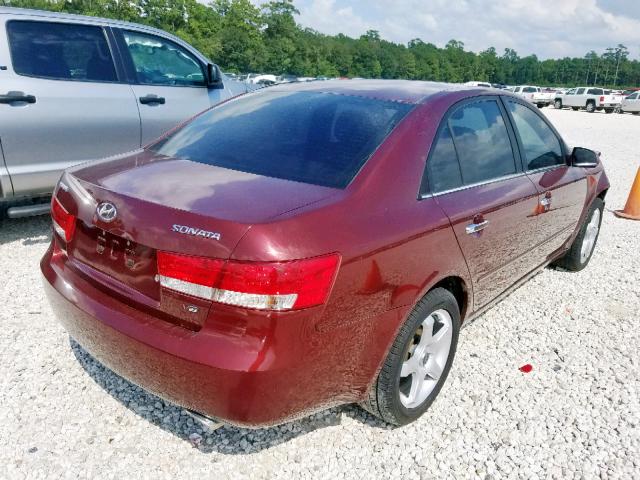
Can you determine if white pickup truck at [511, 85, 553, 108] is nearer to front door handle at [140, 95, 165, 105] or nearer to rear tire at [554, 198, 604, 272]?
rear tire at [554, 198, 604, 272]

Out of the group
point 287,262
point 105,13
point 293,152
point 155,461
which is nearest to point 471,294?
point 293,152

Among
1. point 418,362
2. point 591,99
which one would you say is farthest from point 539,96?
point 418,362

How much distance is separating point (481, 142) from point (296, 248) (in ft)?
5.30

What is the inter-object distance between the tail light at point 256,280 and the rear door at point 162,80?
12.6ft

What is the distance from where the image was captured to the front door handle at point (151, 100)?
523 cm

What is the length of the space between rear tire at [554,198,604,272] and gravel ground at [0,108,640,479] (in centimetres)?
105

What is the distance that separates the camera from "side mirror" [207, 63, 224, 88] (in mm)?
5711

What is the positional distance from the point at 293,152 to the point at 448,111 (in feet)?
2.80

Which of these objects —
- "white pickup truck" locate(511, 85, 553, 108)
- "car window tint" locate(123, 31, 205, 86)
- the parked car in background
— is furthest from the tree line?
"car window tint" locate(123, 31, 205, 86)

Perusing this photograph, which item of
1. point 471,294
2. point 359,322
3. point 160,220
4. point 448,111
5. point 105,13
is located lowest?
point 471,294

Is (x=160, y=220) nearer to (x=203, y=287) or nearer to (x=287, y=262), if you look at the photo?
(x=203, y=287)

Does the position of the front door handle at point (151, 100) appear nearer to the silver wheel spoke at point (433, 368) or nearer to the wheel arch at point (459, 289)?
the wheel arch at point (459, 289)


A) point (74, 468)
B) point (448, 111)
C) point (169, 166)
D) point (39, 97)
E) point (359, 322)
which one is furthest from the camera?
point (39, 97)

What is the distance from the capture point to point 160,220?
1.89m
